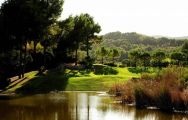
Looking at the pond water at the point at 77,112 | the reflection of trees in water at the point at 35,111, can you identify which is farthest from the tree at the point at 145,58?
the pond water at the point at 77,112

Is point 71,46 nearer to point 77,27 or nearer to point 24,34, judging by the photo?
point 77,27

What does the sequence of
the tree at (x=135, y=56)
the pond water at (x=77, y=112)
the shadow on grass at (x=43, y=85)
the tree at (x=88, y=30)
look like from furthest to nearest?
1. the tree at (x=135, y=56)
2. the tree at (x=88, y=30)
3. the shadow on grass at (x=43, y=85)
4. the pond water at (x=77, y=112)

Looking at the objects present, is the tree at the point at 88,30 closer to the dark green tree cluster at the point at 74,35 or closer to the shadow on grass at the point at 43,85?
the dark green tree cluster at the point at 74,35

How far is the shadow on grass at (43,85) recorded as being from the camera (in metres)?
38.0

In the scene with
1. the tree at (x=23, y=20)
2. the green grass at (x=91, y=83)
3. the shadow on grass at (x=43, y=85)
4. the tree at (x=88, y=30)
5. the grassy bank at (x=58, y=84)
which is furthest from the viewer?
the tree at (x=88, y=30)

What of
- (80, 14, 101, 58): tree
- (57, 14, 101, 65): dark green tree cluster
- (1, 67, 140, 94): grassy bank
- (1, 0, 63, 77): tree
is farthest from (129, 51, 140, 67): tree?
(1, 67, 140, 94): grassy bank

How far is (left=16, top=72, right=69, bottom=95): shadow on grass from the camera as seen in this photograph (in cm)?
3800

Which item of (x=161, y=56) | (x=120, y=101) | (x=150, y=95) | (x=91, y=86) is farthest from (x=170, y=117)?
(x=161, y=56)

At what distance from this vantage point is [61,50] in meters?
64.7

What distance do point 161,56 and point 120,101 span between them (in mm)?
60861

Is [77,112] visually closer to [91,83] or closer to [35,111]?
[35,111]

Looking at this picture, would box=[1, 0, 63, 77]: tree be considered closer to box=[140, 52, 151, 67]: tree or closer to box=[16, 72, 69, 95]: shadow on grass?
box=[16, 72, 69, 95]: shadow on grass

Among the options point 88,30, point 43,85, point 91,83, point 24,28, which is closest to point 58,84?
point 43,85

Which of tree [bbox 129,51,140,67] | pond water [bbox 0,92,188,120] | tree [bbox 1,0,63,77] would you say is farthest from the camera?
tree [bbox 129,51,140,67]
